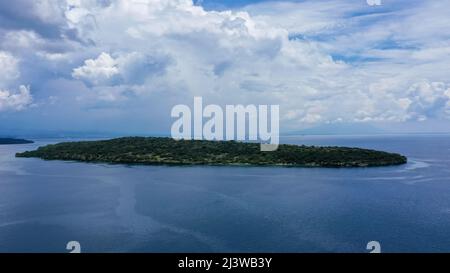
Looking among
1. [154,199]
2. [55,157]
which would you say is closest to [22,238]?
[154,199]

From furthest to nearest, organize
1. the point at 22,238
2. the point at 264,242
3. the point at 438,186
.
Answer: the point at 438,186 < the point at 22,238 < the point at 264,242

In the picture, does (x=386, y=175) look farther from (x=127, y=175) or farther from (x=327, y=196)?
(x=127, y=175)

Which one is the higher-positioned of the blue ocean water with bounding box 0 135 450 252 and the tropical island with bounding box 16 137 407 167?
the tropical island with bounding box 16 137 407 167

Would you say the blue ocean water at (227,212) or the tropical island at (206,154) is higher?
the tropical island at (206,154)
